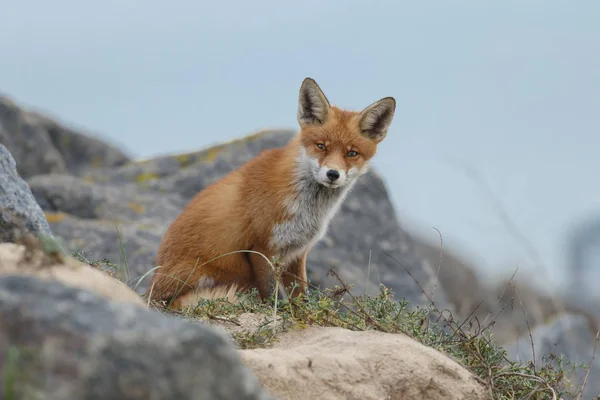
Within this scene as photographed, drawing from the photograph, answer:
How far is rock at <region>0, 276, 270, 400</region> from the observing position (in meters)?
2.04

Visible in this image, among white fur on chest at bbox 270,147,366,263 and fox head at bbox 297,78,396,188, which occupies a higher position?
fox head at bbox 297,78,396,188

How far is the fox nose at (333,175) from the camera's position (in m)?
6.75

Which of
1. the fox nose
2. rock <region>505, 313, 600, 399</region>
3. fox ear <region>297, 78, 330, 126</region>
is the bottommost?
rock <region>505, 313, 600, 399</region>

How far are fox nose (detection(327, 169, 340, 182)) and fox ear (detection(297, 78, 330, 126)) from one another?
65 centimetres

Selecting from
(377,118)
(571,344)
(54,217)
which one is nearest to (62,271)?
(377,118)

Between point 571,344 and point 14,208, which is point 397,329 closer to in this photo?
point 14,208

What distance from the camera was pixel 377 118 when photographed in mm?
7344

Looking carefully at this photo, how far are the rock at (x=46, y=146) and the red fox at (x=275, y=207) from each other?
6636 mm

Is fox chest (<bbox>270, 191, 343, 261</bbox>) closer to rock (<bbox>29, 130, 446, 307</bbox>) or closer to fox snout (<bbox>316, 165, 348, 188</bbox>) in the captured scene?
fox snout (<bbox>316, 165, 348, 188</bbox>)

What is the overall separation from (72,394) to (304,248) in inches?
201

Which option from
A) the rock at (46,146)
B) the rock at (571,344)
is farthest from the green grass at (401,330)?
the rock at (46,146)

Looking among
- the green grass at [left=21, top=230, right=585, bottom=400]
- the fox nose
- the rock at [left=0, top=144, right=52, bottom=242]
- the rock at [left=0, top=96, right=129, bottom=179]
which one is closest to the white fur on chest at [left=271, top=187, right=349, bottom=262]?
the fox nose

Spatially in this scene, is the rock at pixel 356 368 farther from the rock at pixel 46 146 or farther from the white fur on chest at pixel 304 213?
the rock at pixel 46 146

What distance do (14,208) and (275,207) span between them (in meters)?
2.80
